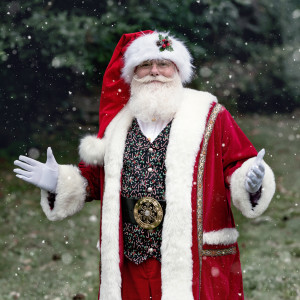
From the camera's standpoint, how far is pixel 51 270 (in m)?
5.34

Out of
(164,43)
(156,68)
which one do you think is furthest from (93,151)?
(164,43)

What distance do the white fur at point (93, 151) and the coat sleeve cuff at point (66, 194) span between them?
0.42 ft

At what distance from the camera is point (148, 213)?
2875mm

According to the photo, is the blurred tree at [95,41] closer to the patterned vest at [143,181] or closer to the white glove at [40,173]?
the white glove at [40,173]

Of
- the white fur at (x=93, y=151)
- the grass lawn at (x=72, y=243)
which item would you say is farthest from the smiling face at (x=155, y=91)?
the grass lawn at (x=72, y=243)

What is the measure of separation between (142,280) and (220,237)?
0.51 m

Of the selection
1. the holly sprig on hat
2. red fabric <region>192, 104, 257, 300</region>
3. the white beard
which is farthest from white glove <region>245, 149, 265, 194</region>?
the holly sprig on hat

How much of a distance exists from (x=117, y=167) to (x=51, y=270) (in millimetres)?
2750

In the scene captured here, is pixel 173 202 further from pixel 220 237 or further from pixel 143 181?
pixel 220 237

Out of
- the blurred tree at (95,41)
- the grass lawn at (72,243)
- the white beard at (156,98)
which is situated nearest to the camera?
the white beard at (156,98)

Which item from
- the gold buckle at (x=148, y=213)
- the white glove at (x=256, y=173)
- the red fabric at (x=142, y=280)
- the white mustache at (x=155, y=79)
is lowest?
the red fabric at (x=142, y=280)

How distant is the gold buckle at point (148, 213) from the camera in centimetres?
287

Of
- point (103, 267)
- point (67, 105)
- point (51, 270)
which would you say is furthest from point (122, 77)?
point (67, 105)

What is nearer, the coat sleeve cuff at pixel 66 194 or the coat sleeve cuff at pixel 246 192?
the coat sleeve cuff at pixel 246 192
